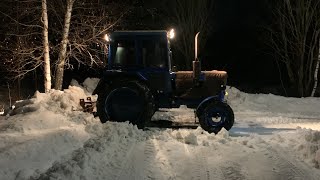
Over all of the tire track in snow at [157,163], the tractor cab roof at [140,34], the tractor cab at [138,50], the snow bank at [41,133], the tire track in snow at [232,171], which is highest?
the tractor cab roof at [140,34]

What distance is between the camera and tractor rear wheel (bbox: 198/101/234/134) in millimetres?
11617

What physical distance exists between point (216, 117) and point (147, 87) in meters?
2.03

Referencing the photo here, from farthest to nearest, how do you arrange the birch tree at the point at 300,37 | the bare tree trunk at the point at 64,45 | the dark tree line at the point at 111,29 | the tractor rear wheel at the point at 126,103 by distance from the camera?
the birch tree at the point at 300,37, the dark tree line at the point at 111,29, the bare tree trunk at the point at 64,45, the tractor rear wheel at the point at 126,103

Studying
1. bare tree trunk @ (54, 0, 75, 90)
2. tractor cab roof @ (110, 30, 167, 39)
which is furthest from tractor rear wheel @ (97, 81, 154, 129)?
bare tree trunk @ (54, 0, 75, 90)

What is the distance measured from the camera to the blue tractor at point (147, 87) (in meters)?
11.7

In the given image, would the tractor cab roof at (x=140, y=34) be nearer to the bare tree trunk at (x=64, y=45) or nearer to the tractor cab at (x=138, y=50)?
the tractor cab at (x=138, y=50)

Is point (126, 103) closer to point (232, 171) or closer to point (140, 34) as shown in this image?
point (140, 34)

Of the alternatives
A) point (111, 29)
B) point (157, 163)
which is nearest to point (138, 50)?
point (157, 163)

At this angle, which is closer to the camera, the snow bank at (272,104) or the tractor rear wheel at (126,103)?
the tractor rear wheel at (126,103)

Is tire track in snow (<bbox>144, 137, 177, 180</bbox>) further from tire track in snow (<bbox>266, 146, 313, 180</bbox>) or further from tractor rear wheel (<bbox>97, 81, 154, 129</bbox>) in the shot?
tire track in snow (<bbox>266, 146, 313, 180</bbox>)

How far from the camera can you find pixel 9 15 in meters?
18.5

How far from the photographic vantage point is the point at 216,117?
38.4 ft

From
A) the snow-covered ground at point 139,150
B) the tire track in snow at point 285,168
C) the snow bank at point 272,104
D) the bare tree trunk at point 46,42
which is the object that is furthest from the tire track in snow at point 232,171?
the bare tree trunk at point 46,42

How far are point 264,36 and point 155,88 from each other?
1698cm
